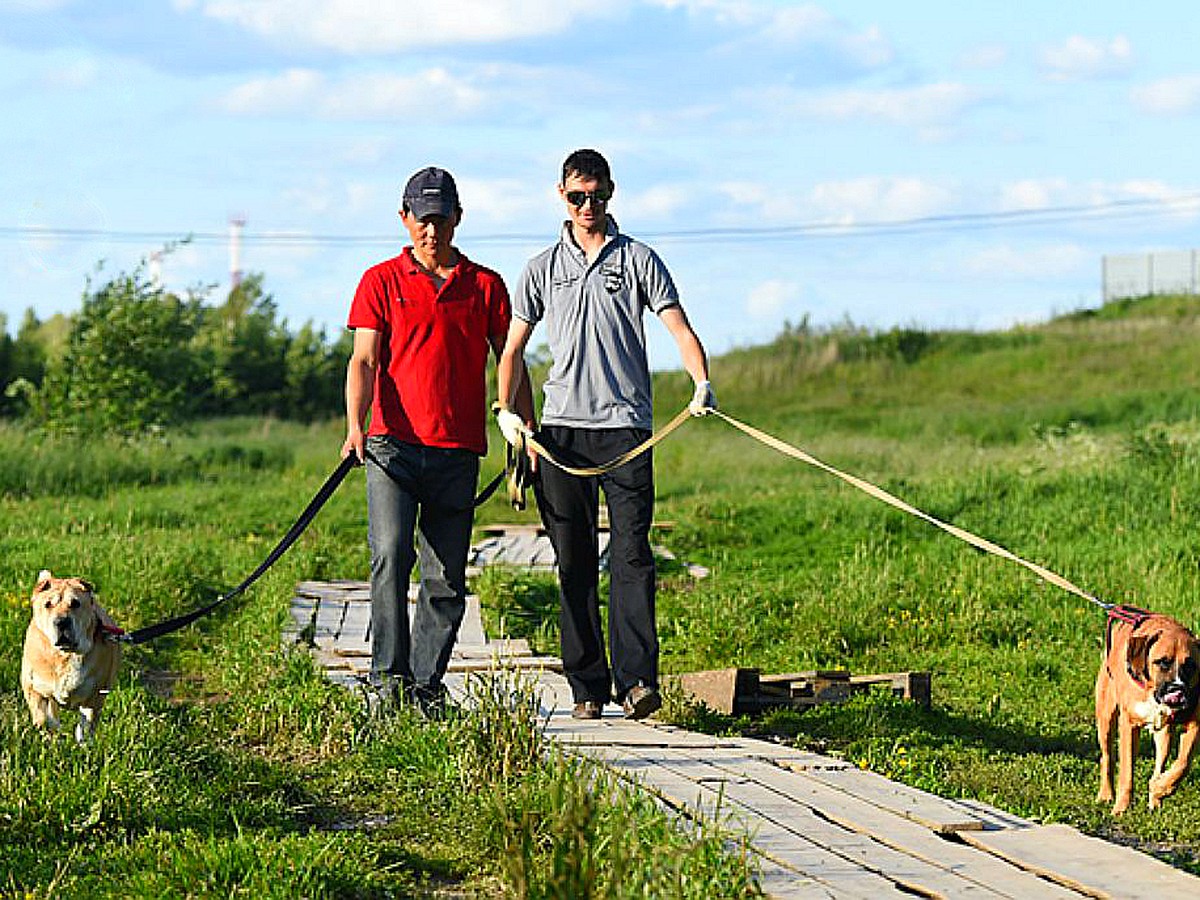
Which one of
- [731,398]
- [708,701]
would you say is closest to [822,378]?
[731,398]

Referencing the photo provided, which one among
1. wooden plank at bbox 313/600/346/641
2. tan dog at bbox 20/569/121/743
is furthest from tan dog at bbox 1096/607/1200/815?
wooden plank at bbox 313/600/346/641

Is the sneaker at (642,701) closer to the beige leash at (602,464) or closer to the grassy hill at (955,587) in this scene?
the grassy hill at (955,587)

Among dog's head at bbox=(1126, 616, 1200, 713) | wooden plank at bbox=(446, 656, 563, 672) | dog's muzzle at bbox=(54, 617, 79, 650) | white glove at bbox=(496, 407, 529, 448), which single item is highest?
white glove at bbox=(496, 407, 529, 448)

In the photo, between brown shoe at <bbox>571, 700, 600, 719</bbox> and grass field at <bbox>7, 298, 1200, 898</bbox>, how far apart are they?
0.44m

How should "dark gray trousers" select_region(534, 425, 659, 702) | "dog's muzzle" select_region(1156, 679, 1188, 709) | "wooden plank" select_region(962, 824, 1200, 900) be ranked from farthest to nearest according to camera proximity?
"dark gray trousers" select_region(534, 425, 659, 702) < "dog's muzzle" select_region(1156, 679, 1188, 709) < "wooden plank" select_region(962, 824, 1200, 900)

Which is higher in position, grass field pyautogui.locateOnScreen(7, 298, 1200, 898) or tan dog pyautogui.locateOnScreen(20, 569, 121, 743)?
tan dog pyautogui.locateOnScreen(20, 569, 121, 743)

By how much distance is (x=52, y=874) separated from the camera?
4.82 metres

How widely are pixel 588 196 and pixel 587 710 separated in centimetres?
220

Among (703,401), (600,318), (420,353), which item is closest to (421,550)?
(420,353)

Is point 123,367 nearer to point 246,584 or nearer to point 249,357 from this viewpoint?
point 249,357

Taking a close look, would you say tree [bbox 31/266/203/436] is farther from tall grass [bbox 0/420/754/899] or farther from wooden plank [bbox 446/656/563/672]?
wooden plank [bbox 446/656/563/672]

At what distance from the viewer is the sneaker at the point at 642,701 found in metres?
7.02

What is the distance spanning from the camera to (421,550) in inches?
286

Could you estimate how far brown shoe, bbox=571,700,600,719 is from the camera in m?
7.21
